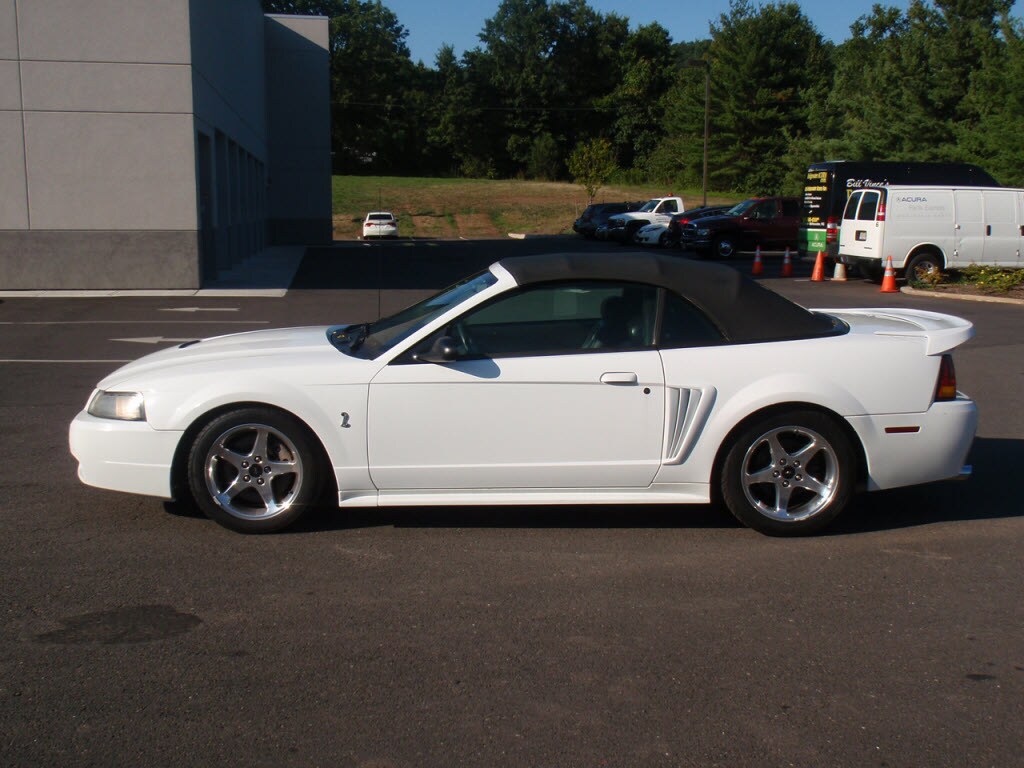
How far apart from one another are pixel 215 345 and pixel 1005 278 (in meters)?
17.4

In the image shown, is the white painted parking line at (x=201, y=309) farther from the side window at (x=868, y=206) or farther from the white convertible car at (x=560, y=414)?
the side window at (x=868, y=206)

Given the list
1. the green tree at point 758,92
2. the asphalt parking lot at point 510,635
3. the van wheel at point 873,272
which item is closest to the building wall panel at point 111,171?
the van wheel at point 873,272

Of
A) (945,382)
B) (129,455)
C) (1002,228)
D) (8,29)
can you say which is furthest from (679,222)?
(129,455)

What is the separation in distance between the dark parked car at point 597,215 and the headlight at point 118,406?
40.9 m

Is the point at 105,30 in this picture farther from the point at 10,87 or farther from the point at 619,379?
the point at 619,379

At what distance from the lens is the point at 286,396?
547 cm

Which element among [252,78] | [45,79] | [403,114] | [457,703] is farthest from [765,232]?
[403,114]

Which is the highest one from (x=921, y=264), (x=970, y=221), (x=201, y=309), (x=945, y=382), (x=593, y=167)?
(x=593, y=167)

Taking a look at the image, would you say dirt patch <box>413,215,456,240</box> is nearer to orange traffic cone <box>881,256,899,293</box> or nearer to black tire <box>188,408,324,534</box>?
orange traffic cone <box>881,256,899,293</box>

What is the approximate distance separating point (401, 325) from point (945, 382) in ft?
9.68

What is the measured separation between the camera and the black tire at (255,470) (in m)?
5.51

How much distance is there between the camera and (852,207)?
22500 millimetres

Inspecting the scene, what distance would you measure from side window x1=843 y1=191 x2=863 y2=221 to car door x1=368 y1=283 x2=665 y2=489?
18292 mm

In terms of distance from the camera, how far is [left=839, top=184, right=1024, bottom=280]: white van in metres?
21.2
